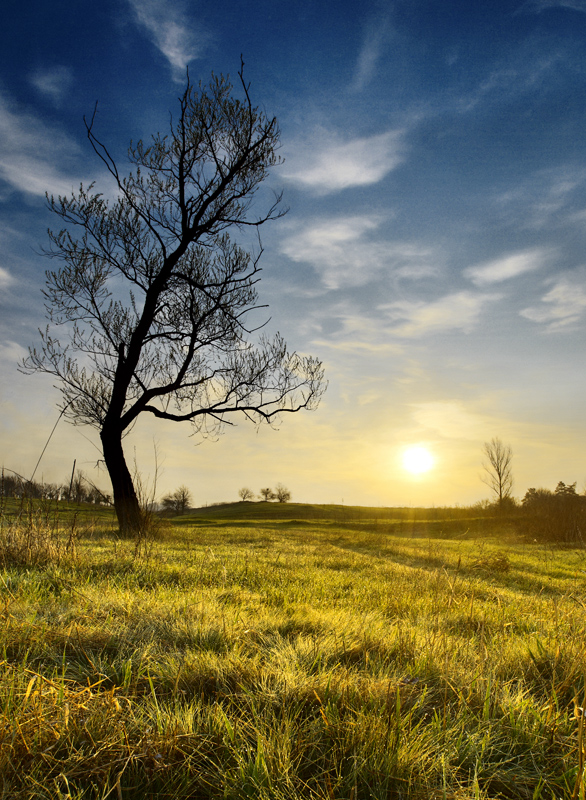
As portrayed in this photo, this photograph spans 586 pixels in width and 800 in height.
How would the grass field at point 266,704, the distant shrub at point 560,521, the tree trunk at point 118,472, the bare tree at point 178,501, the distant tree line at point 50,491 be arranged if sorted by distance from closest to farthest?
1. the grass field at point 266,704
2. the distant tree line at point 50,491
3. the tree trunk at point 118,472
4. the distant shrub at point 560,521
5. the bare tree at point 178,501

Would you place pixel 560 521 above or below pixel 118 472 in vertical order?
below

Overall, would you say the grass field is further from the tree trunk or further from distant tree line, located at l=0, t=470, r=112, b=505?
the tree trunk

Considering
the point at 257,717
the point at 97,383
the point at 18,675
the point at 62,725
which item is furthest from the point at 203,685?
the point at 97,383

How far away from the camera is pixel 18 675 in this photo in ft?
6.21

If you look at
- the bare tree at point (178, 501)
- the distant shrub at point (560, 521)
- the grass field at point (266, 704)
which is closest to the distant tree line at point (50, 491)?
the grass field at point (266, 704)

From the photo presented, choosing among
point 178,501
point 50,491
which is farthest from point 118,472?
point 178,501

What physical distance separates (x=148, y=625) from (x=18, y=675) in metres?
0.92

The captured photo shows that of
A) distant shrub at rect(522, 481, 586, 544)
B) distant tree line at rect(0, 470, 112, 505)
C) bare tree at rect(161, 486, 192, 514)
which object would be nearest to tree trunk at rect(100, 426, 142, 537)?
distant tree line at rect(0, 470, 112, 505)

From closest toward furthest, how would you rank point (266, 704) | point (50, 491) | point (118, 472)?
point (266, 704) < point (50, 491) < point (118, 472)

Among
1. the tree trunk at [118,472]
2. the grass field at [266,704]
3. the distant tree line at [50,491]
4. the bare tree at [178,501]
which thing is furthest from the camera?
the bare tree at [178,501]

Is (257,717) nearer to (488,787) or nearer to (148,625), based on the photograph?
(488,787)

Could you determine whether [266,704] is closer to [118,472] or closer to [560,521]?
[118,472]

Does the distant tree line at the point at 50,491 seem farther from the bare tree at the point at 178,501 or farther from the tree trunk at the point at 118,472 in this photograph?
the bare tree at the point at 178,501

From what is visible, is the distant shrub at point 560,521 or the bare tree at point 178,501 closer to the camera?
the distant shrub at point 560,521
